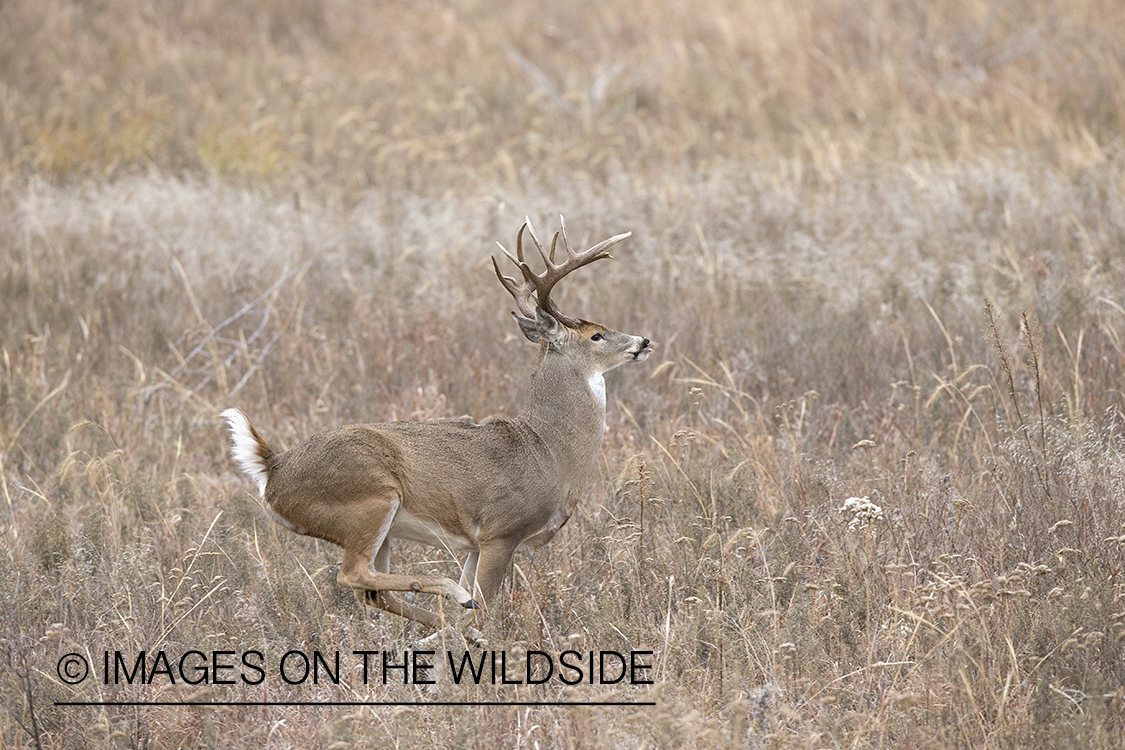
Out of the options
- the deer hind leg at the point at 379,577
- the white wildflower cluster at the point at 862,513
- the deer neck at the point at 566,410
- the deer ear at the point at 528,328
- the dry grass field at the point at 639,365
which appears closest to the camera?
the dry grass field at the point at 639,365

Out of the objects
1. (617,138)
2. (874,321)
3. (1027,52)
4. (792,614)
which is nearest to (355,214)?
(617,138)

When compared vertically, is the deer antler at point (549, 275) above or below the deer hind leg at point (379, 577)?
above

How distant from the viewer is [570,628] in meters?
4.16

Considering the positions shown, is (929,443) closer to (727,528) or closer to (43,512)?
(727,528)

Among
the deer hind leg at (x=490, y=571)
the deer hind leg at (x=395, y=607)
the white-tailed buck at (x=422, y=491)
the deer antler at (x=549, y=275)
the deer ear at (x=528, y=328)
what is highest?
the deer antler at (x=549, y=275)

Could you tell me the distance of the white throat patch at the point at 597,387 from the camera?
4.77 m

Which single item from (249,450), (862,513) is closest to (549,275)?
(249,450)

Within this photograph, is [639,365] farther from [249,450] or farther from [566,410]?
[249,450]

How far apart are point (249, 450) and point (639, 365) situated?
3.04 metres

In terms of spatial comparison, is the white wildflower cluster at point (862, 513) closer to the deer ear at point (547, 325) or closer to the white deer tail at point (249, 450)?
the deer ear at point (547, 325)

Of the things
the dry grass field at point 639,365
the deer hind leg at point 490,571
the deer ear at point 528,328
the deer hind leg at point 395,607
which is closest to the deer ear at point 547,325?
the deer ear at point 528,328

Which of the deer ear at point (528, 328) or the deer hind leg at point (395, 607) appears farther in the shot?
the deer ear at point (528, 328)

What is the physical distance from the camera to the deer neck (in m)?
4.57

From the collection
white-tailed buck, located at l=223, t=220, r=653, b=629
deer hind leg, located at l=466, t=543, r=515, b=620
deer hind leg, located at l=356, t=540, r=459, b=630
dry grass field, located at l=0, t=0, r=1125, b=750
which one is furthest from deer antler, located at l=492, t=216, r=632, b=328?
deer hind leg, located at l=356, t=540, r=459, b=630
